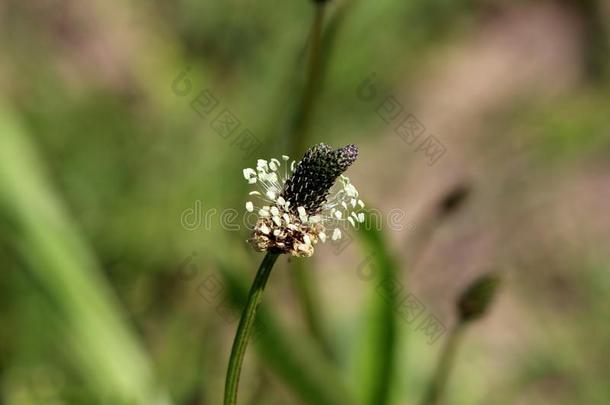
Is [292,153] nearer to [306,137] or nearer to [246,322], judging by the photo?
[306,137]

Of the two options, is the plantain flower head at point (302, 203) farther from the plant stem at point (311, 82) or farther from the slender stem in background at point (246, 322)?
the plant stem at point (311, 82)

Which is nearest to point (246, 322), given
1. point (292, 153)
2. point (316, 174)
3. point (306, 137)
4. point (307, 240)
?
point (307, 240)

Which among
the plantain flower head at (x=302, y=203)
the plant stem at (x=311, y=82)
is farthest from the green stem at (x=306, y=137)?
the plantain flower head at (x=302, y=203)

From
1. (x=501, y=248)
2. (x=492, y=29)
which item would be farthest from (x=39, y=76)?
(x=492, y=29)

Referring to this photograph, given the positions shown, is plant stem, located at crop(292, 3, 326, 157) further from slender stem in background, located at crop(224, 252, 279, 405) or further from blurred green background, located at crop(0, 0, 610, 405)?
slender stem in background, located at crop(224, 252, 279, 405)

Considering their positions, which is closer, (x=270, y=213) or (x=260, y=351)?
(x=270, y=213)

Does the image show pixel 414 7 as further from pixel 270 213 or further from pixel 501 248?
pixel 270 213
